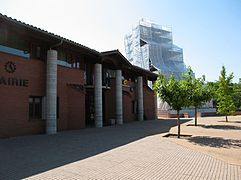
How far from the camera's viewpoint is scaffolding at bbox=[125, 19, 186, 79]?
232ft

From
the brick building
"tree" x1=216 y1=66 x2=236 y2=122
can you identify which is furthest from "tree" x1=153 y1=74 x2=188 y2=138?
"tree" x1=216 y1=66 x2=236 y2=122

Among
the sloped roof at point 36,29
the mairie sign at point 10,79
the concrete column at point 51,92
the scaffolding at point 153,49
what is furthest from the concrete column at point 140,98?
the scaffolding at point 153,49

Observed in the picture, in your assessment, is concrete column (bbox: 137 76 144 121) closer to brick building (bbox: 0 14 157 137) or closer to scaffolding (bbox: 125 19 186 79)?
brick building (bbox: 0 14 157 137)

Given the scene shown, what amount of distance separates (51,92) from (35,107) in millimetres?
1507

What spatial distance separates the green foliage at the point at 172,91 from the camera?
47.6 feet

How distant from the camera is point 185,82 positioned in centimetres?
1502

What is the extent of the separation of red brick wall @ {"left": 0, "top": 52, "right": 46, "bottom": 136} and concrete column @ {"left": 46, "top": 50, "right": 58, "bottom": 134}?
47 cm

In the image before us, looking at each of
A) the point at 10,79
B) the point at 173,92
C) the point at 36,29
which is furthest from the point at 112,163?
the point at 36,29

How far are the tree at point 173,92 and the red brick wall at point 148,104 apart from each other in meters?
18.9

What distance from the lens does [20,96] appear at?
1503 centimetres

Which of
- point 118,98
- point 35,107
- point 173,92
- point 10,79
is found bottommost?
point 35,107

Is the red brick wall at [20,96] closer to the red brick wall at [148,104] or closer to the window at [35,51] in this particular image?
the window at [35,51]

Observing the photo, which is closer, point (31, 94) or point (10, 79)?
point (10, 79)

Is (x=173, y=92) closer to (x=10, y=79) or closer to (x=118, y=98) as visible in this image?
(x=10, y=79)
